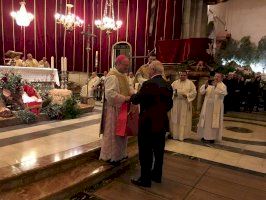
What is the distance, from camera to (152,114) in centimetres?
322

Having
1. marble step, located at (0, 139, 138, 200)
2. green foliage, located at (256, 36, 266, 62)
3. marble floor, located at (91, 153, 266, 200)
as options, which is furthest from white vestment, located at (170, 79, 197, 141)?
green foliage, located at (256, 36, 266, 62)

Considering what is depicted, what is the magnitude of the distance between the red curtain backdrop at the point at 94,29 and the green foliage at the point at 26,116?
20.5 ft

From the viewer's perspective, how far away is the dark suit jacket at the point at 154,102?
3.19 meters

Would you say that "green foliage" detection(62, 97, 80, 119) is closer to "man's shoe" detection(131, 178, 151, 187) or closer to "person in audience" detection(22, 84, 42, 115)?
"person in audience" detection(22, 84, 42, 115)

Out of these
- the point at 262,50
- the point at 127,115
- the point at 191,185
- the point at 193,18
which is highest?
the point at 193,18

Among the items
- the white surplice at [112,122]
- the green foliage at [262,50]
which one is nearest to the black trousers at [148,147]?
the white surplice at [112,122]

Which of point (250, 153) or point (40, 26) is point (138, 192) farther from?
point (40, 26)

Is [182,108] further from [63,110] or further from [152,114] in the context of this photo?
[63,110]

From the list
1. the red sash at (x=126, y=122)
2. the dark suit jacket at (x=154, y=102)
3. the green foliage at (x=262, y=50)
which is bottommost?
the red sash at (x=126, y=122)

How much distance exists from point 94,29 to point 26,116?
29.6 ft

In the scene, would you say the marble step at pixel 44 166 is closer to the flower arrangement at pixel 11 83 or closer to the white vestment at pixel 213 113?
the white vestment at pixel 213 113

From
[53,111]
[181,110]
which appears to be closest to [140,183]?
[181,110]

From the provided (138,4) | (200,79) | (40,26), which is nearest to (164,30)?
(138,4)

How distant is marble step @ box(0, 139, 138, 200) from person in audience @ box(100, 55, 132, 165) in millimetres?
214
